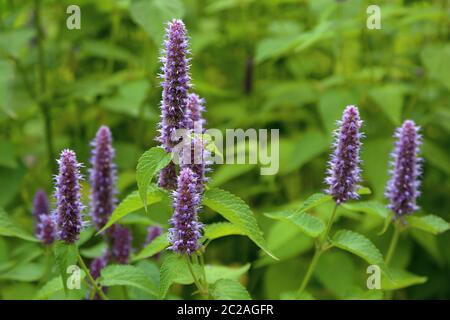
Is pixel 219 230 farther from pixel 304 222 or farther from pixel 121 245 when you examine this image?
pixel 121 245

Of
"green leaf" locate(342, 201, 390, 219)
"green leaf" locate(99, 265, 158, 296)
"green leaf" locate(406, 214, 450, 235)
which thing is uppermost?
"green leaf" locate(342, 201, 390, 219)

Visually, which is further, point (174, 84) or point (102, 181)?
→ point (102, 181)

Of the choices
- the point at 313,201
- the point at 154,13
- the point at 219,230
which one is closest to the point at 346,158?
the point at 313,201

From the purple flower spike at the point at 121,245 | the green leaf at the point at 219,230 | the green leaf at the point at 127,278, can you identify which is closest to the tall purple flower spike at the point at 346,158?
the green leaf at the point at 219,230

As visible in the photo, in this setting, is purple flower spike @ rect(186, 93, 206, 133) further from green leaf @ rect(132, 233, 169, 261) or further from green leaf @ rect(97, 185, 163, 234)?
green leaf @ rect(132, 233, 169, 261)

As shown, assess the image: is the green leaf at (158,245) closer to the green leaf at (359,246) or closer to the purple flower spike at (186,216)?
the purple flower spike at (186,216)

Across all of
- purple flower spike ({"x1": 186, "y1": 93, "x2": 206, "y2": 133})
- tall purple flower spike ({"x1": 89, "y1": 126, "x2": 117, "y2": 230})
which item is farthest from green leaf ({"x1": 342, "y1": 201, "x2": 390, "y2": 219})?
tall purple flower spike ({"x1": 89, "y1": 126, "x2": 117, "y2": 230})
